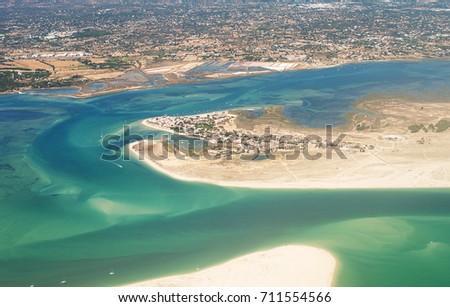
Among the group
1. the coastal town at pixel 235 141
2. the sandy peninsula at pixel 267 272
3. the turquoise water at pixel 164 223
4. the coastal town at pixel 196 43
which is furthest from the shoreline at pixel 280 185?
the coastal town at pixel 196 43

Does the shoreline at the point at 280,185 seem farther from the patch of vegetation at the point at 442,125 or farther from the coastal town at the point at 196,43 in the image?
the coastal town at the point at 196,43

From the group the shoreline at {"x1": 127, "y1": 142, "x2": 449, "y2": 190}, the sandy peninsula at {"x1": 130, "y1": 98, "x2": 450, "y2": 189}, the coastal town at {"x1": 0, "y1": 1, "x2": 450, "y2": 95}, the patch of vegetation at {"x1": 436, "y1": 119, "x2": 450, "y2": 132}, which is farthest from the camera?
the coastal town at {"x1": 0, "y1": 1, "x2": 450, "y2": 95}

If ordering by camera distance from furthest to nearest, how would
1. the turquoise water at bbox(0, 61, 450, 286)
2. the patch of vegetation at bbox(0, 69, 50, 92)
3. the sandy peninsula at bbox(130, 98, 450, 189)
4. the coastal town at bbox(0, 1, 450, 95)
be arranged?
the coastal town at bbox(0, 1, 450, 95) < the patch of vegetation at bbox(0, 69, 50, 92) < the sandy peninsula at bbox(130, 98, 450, 189) < the turquoise water at bbox(0, 61, 450, 286)

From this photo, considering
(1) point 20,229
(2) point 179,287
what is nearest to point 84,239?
(1) point 20,229

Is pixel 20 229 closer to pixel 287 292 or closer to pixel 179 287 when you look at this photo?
pixel 179 287

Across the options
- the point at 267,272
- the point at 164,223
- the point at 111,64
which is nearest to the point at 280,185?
the point at 164,223

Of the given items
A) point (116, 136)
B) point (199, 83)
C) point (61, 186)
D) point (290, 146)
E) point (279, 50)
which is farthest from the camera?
point (279, 50)

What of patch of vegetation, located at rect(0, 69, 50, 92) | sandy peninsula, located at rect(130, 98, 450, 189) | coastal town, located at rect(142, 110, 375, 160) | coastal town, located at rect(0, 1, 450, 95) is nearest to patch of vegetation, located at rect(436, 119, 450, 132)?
sandy peninsula, located at rect(130, 98, 450, 189)

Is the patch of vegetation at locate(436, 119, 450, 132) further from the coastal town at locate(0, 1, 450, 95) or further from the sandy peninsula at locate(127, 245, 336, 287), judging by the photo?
the coastal town at locate(0, 1, 450, 95)
